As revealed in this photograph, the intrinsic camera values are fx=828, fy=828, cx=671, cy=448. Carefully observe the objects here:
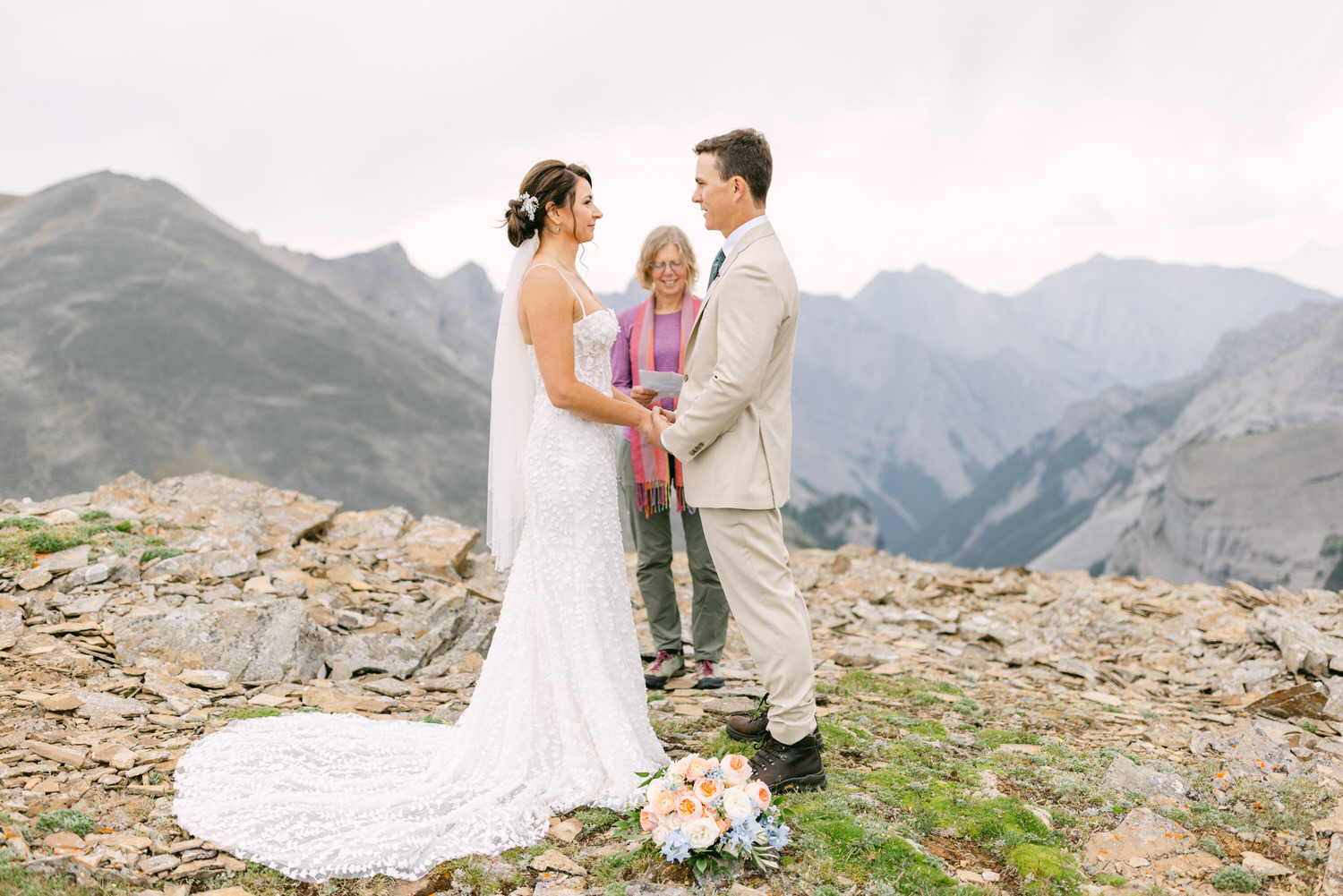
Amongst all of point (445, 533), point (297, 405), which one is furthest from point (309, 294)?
point (445, 533)

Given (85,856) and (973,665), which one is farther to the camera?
(973,665)

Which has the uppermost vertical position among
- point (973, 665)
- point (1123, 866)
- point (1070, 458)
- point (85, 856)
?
point (85, 856)

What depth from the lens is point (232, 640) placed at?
651 cm

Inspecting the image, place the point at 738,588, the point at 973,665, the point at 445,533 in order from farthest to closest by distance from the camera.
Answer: the point at 445,533 → the point at 973,665 → the point at 738,588

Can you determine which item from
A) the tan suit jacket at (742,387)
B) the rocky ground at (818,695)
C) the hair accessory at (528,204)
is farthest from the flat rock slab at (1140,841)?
the hair accessory at (528,204)

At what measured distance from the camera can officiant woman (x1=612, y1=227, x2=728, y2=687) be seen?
617 centimetres

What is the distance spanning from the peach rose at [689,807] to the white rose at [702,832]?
0.04 metres

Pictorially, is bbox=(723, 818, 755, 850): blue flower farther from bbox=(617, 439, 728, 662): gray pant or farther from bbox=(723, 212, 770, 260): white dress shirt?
bbox=(617, 439, 728, 662): gray pant

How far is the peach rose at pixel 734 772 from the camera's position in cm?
350

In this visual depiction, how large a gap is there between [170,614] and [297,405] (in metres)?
68.0

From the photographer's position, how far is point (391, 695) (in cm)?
631

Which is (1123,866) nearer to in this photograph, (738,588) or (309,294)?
(738,588)

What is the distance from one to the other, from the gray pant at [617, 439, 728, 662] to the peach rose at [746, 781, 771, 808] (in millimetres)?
2711

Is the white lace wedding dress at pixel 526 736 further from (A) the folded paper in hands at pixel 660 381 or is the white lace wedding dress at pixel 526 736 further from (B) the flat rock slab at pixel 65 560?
(B) the flat rock slab at pixel 65 560
